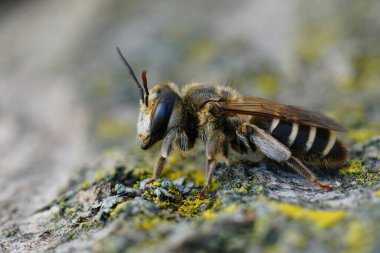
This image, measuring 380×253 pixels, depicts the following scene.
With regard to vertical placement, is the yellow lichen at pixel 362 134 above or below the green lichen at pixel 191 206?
below

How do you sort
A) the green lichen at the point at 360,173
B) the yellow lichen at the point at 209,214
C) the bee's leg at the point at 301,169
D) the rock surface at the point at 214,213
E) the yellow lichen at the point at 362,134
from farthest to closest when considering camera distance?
1. the yellow lichen at the point at 362,134
2. the bee's leg at the point at 301,169
3. the green lichen at the point at 360,173
4. the yellow lichen at the point at 209,214
5. the rock surface at the point at 214,213

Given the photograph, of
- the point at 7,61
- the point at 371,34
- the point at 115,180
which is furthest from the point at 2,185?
the point at 371,34

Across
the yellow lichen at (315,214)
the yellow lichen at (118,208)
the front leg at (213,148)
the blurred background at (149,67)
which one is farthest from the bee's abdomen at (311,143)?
the yellow lichen at (118,208)

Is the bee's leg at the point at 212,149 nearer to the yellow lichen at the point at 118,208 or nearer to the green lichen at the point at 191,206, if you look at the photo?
the green lichen at the point at 191,206

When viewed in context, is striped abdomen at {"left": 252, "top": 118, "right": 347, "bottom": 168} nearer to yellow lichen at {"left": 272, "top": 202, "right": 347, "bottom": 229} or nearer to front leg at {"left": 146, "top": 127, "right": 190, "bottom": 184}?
front leg at {"left": 146, "top": 127, "right": 190, "bottom": 184}

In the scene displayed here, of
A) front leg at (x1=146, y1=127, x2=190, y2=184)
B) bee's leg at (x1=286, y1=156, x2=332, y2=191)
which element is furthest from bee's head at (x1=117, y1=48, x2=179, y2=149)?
bee's leg at (x1=286, y1=156, x2=332, y2=191)

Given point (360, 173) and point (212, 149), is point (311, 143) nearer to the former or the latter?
point (360, 173)

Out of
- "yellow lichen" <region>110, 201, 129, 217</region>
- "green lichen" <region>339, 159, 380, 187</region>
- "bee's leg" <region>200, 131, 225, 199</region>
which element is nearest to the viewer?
"yellow lichen" <region>110, 201, 129, 217</region>
